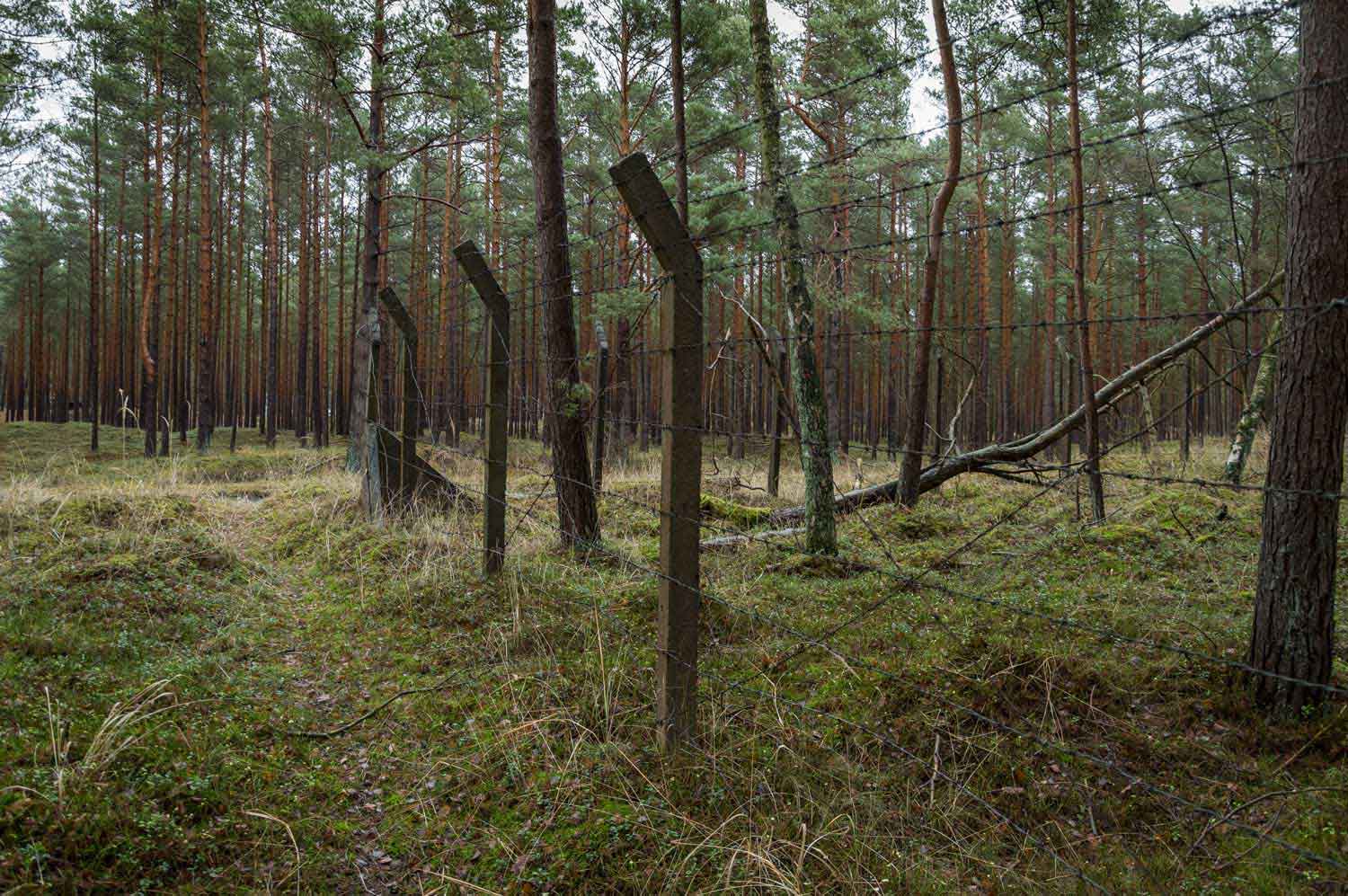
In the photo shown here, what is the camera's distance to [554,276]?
18.5ft

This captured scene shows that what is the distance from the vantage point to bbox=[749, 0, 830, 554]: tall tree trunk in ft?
20.8

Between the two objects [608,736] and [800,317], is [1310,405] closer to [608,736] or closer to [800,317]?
[608,736]

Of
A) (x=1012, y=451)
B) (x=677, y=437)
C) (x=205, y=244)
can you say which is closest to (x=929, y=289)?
(x=1012, y=451)

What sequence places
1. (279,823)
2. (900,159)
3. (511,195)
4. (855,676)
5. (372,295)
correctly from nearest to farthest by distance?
(279,823) → (855,676) → (372,295) → (900,159) → (511,195)

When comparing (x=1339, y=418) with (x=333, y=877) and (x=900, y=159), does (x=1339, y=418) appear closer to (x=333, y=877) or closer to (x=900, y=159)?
(x=333, y=877)

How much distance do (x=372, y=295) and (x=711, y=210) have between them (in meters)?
7.93

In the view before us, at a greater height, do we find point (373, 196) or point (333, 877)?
point (373, 196)

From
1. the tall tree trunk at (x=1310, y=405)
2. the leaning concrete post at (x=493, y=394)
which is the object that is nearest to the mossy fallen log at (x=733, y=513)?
the leaning concrete post at (x=493, y=394)

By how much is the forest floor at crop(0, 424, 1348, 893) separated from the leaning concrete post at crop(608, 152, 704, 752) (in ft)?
1.03

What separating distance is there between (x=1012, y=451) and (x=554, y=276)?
18.1ft

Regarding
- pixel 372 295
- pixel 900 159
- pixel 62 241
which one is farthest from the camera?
pixel 62 241

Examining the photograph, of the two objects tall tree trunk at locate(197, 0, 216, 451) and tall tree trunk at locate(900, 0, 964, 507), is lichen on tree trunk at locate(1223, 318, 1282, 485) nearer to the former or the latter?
tall tree trunk at locate(900, 0, 964, 507)

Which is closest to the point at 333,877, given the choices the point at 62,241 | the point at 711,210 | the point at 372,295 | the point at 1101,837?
the point at 1101,837

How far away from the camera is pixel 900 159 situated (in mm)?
15953
